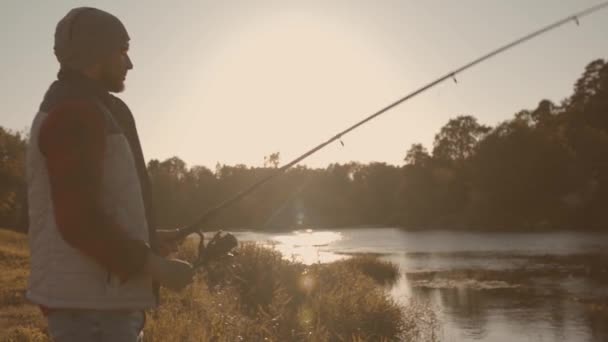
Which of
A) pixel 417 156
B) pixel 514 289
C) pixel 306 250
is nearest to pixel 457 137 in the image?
pixel 417 156

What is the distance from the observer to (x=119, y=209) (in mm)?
2600

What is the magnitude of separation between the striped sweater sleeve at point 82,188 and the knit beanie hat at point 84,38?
0.33 metres

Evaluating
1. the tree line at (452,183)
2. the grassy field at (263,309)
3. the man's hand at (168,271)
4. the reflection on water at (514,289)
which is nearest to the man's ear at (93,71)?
the man's hand at (168,271)

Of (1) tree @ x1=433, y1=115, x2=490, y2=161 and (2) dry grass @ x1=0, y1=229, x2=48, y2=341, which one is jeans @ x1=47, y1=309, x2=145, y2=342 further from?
(1) tree @ x1=433, y1=115, x2=490, y2=161

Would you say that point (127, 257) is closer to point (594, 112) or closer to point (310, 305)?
point (310, 305)

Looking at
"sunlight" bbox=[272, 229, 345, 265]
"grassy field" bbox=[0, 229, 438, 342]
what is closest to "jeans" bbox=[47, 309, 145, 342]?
"grassy field" bbox=[0, 229, 438, 342]

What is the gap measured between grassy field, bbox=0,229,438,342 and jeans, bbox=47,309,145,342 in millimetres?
4282

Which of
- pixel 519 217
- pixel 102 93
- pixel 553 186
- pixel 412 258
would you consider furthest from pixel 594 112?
pixel 102 93

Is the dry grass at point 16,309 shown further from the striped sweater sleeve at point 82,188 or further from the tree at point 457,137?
the tree at point 457,137

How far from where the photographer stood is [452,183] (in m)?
86.8

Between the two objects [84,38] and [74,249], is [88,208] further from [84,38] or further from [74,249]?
[84,38]

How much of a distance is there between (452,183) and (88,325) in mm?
86771

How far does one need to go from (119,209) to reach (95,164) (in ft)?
0.74

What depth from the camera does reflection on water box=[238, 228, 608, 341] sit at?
16.5 m
